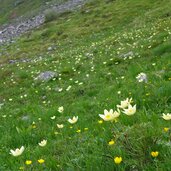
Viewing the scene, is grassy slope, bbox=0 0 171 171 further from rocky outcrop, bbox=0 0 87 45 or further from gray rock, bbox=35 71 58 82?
rocky outcrop, bbox=0 0 87 45

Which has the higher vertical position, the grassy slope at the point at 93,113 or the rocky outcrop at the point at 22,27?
the grassy slope at the point at 93,113

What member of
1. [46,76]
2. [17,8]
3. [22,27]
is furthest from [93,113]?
[17,8]

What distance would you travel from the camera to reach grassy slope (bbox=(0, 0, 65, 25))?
419ft

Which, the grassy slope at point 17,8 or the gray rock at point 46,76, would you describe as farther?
the grassy slope at point 17,8

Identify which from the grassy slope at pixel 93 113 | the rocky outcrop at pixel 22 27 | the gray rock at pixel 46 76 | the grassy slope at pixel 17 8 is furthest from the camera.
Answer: the grassy slope at pixel 17 8

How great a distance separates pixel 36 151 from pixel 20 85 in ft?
47.0

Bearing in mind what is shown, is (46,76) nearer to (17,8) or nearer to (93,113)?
(93,113)

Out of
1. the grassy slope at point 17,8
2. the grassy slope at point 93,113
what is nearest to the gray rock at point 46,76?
the grassy slope at point 93,113

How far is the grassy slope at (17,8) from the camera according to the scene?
127688 millimetres

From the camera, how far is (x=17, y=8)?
5517 inches

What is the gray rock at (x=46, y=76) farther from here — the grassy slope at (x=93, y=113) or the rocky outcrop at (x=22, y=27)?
the rocky outcrop at (x=22, y=27)

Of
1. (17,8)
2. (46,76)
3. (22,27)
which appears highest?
(46,76)

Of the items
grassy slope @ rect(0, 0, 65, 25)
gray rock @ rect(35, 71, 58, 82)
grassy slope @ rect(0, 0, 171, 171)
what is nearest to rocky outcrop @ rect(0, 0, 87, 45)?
grassy slope @ rect(0, 0, 65, 25)

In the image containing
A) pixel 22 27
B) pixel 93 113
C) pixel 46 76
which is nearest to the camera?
pixel 93 113
